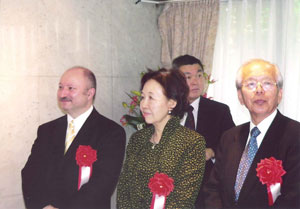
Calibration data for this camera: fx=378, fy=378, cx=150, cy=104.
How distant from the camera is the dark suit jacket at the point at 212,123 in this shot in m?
2.91

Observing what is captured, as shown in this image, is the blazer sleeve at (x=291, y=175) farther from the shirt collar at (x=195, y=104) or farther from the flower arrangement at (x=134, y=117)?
the flower arrangement at (x=134, y=117)

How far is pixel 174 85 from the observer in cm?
220

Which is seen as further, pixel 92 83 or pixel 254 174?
pixel 92 83

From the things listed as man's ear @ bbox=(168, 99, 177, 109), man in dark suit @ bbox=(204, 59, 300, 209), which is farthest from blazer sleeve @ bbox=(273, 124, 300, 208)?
man's ear @ bbox=(168, 99, 177, 109)

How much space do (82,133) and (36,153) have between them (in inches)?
15.7

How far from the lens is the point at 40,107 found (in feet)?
11.0

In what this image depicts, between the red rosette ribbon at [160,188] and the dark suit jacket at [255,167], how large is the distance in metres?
0.31

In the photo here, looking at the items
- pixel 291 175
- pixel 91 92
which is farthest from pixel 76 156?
pixel 291 175

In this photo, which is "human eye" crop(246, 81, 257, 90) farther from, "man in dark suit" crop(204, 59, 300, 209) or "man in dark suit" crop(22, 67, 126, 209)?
"man in dark suit" crop(22, 67, 126, 209)

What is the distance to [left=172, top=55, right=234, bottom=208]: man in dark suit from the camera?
2.92m

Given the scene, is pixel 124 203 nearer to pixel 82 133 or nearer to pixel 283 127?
pixel 82 133

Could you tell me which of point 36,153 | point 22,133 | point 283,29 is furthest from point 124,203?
point 283,29

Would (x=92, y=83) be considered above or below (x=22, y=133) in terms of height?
above

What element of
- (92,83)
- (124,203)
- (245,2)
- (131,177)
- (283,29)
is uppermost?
(245,2)
